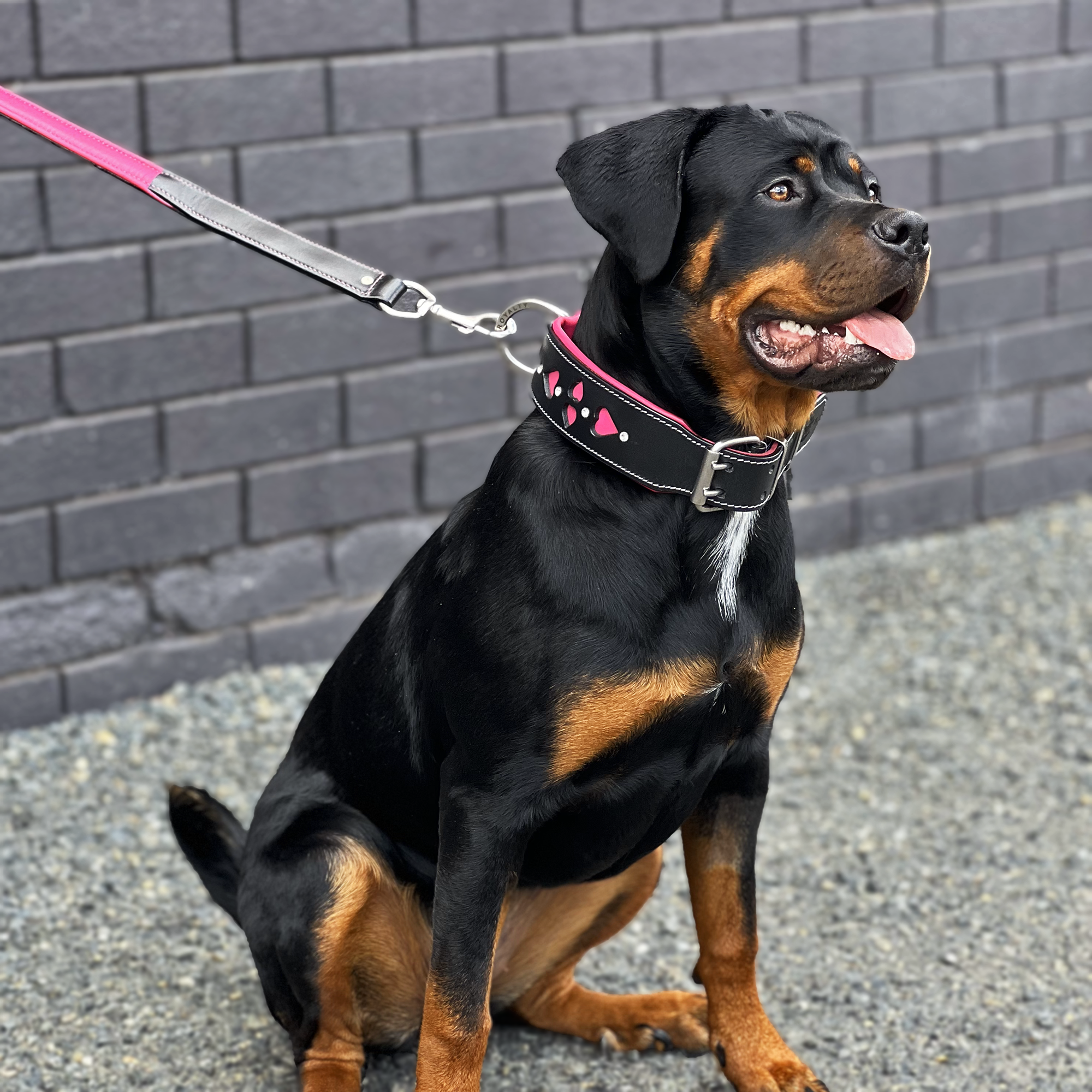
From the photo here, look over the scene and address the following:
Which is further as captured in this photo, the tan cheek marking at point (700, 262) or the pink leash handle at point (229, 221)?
the pink leash handle at point (229, 221)

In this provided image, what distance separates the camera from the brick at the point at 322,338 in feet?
15.9

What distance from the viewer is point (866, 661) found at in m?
5.28

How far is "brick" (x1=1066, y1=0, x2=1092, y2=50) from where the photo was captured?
240 inches

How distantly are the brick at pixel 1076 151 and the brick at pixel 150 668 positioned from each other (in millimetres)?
3780

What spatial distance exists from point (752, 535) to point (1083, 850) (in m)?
1.99

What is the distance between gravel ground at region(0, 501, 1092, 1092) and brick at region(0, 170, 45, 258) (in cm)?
144

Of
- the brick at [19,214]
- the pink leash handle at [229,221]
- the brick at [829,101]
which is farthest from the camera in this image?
the brick at [829,101]

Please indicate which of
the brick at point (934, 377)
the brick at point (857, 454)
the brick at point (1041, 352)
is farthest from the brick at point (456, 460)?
the brick at point (1041, 352)

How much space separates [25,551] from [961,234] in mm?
3692

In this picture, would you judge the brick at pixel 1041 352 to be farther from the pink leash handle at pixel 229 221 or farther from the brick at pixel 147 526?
the pink leash handle at pixel 229 221

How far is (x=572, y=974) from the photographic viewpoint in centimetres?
333

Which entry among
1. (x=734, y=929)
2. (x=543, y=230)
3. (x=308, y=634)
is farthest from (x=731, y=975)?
(x=543, y=230)

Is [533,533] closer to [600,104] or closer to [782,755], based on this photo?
[782,755]

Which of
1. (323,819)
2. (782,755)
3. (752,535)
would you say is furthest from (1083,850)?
(323,819)
